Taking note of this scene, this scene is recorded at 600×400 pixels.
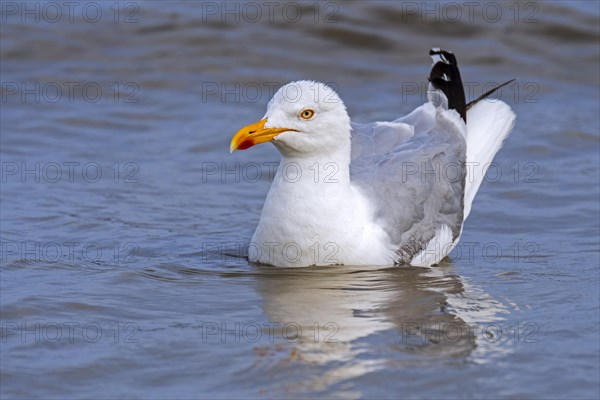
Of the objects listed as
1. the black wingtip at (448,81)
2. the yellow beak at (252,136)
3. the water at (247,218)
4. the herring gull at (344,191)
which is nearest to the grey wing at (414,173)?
the herring gull at (344,191)

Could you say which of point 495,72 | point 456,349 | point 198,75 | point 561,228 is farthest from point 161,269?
point 495,72

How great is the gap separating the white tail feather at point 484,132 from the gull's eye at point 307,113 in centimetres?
206

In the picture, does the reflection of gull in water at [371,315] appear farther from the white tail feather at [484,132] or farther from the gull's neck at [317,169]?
the white tail feather at [484,132]

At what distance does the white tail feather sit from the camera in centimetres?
907

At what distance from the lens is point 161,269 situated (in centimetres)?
746

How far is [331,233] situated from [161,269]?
1114 mm

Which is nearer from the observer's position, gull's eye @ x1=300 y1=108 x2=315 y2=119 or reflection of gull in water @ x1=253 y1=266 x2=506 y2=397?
reflection of gull in water @ x1=253 y1=266 x2=506 y2=397

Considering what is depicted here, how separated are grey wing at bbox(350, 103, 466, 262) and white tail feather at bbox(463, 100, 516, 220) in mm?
303

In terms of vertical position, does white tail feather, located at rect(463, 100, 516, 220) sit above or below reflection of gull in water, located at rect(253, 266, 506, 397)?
above

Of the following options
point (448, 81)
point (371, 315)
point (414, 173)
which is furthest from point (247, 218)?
point (371, 315)

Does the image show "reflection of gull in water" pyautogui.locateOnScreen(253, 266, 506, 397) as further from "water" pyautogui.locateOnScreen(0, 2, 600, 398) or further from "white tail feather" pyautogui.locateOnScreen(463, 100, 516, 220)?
"white tail feather" pyautogui.locateOnScreen(463, 100, 516, 220)

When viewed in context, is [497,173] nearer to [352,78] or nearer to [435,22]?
[352,78]

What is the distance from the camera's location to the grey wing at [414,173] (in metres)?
7.71

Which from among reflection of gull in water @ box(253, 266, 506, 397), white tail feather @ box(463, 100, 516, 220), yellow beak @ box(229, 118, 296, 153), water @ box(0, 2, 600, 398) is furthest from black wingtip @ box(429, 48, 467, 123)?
yellow beak @ box(229, 118, 296, 153)
